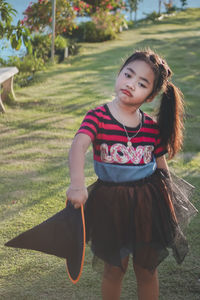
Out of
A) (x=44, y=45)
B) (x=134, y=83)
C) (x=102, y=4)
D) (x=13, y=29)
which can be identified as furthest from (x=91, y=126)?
(x=102, y=4)

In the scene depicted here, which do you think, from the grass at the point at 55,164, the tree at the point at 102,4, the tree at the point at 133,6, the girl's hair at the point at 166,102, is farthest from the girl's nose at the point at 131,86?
the tree at the point at 133,6

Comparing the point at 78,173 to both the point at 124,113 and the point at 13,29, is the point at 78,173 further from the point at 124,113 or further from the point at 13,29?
the point at 13,29

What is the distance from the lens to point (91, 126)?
63.8 inches

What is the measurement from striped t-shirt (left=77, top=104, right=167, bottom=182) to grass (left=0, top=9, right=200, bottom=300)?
0.83 meters

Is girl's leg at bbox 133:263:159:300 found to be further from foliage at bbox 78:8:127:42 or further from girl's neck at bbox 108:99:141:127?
foliage at bbox 78:8:127:42

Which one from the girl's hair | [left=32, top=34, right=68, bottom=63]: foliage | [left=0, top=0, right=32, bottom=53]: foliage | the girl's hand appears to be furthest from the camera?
[left=32, top=34, right=68, bottom=63]: foliage

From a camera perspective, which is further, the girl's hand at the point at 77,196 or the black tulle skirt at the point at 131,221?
the black tulle skirt at the point at 131,221

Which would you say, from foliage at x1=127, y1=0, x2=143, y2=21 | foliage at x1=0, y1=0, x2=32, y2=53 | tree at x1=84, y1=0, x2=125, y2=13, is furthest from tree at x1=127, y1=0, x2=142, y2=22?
foliage at x1=0, y1=0, x2=32, y2=53

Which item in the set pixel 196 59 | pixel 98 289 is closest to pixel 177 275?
pixel 98 289

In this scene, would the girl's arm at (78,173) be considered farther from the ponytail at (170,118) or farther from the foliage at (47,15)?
the foliage at (47,15)

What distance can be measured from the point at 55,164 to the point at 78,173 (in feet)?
8.50

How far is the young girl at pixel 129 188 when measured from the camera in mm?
1663

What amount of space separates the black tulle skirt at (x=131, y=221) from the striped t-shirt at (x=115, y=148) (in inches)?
1.9

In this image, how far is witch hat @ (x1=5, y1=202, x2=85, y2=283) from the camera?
5.11 feet
